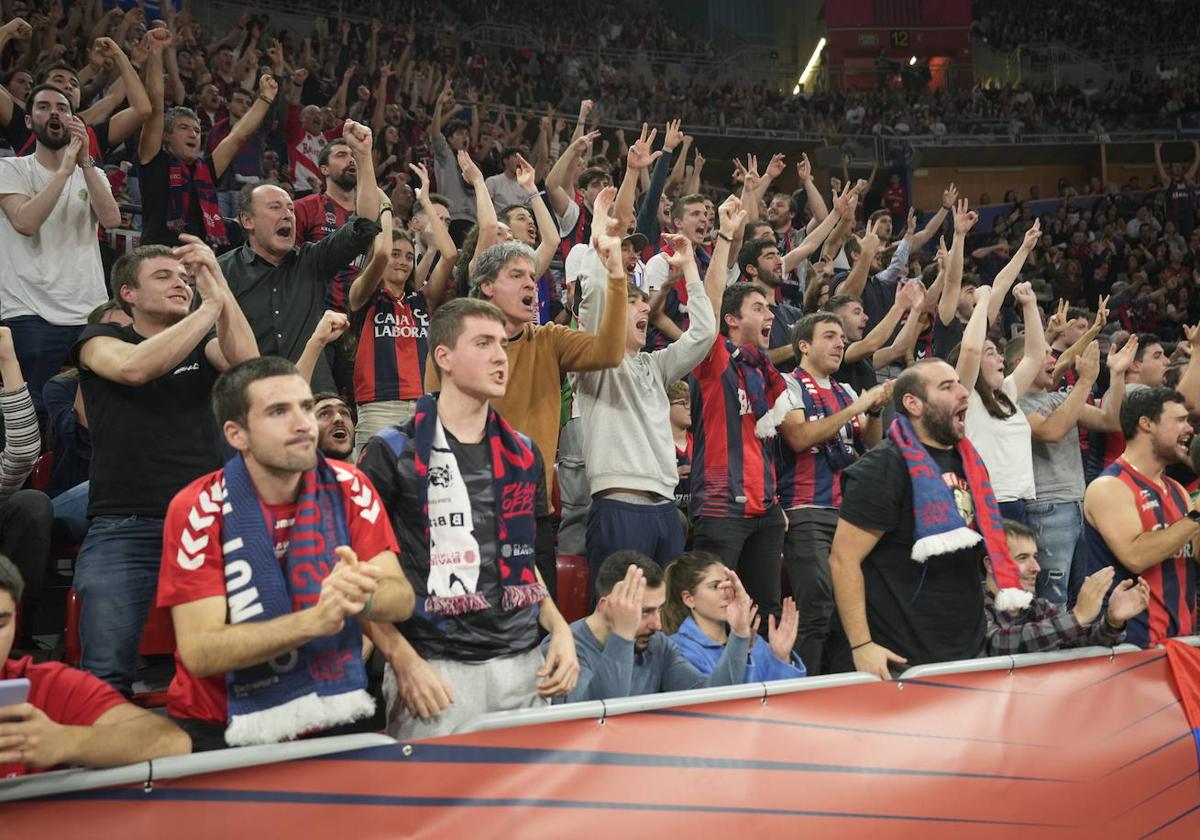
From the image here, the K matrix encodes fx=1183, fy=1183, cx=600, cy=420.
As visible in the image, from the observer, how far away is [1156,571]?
4.73 m

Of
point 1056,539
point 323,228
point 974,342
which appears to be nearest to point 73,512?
point 323,228

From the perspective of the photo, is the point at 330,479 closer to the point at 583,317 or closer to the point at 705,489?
the point at 583,317

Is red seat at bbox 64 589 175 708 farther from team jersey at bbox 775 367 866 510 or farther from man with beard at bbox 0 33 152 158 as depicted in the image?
team jersey at bbox 775 367 866 510

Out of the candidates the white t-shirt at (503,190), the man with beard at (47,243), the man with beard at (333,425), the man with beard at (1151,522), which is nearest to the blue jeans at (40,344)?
the man with beard at (47,243)

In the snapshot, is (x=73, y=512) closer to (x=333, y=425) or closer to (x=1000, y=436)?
(x=333, y=425)

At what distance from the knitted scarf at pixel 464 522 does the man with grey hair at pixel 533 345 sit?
0.98m

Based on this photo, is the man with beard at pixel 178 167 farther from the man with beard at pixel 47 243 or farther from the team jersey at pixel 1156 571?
the team jersey at pixel 1156 571

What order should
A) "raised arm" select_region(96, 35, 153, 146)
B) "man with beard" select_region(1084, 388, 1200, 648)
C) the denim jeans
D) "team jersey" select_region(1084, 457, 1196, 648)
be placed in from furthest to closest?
"raised arm" select_region(96, 35, 153, 146) → the denim jeans → "team jersey" select_region(1084, 457, 1196, 648) → "man with beard" select_region(1084, 388, 1200, 648)

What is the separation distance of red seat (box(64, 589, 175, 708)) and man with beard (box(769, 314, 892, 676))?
271 centimetres

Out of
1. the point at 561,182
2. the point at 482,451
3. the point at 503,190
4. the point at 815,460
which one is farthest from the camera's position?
the point at 503,190

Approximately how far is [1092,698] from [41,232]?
194 inches

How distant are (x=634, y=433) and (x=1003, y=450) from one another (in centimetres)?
244

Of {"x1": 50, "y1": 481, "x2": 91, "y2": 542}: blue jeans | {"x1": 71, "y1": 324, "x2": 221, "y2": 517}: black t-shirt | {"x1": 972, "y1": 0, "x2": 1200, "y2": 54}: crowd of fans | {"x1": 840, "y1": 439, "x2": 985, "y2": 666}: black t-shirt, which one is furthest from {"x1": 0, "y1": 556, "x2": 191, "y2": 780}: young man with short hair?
{"x1": 972, "y1": 0, "x2": 1200, "y2": 54}: crowd of fans

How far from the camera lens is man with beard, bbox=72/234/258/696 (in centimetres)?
356
